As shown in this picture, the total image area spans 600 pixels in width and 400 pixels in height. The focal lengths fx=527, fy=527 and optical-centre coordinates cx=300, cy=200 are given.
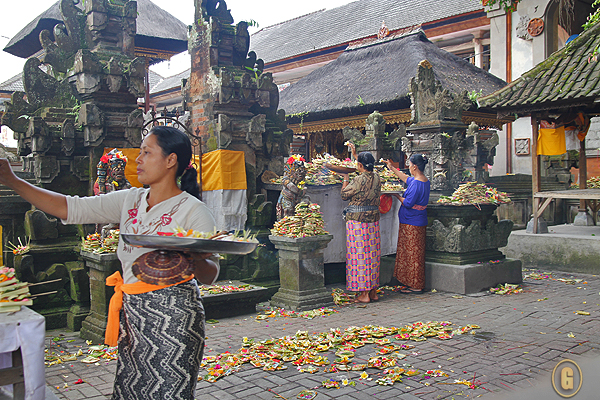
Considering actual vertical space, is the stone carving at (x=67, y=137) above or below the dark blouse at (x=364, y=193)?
above

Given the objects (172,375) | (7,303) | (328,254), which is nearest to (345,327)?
(328,254)

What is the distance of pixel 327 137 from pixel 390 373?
551 inches

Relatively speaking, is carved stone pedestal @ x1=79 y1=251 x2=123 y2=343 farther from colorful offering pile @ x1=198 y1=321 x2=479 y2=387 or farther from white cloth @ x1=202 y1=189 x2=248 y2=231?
white cloth @ x1=202 y1=189 x2=248 y2=231

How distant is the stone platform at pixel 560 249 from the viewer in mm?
9961

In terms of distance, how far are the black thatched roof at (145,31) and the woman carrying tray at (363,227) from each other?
30.1 ft

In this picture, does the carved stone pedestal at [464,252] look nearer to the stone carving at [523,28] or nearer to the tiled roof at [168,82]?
the stone carving at [523,28]

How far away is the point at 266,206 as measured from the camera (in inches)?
347

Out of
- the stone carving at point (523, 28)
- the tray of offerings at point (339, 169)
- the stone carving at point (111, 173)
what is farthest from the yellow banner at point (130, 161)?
the stone carving at point (523, 28)

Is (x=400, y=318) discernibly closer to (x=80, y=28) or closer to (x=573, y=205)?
(x=80, y=28)

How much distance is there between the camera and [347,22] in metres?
23.7

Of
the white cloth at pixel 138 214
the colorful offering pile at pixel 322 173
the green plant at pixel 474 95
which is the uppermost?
the green plant at pixel 474 95

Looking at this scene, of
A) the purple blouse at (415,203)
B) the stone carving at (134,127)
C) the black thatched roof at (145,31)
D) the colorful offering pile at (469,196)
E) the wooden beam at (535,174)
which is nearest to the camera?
the stone carving at (134,127)

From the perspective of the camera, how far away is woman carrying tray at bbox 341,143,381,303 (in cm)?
768

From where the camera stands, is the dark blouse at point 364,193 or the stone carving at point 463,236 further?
the stone carving at point 463,236
